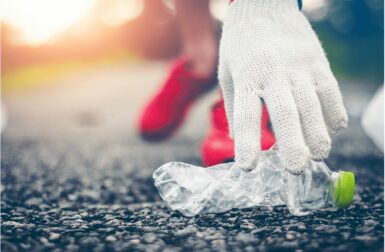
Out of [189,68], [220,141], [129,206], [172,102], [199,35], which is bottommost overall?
[129,206]

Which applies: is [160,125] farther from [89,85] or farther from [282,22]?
[89,85]

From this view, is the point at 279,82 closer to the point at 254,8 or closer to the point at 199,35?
the point at 254,8

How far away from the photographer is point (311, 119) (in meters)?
1.46

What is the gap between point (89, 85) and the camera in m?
11.4

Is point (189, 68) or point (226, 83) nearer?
point (226, 83)

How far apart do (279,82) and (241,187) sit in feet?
1.55

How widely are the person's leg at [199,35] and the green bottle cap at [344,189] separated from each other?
1.47 m

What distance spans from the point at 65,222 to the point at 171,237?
1.35 ft

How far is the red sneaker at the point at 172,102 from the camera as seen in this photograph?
293cm

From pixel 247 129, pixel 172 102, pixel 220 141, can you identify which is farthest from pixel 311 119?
pixel 172 102

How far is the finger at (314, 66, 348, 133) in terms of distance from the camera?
1.53 m

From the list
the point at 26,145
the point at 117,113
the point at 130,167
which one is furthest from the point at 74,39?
the point at 130,167

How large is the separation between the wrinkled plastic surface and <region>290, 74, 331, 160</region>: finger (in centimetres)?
20

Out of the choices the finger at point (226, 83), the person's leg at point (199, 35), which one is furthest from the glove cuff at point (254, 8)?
the person's leg at point (199, 35)
